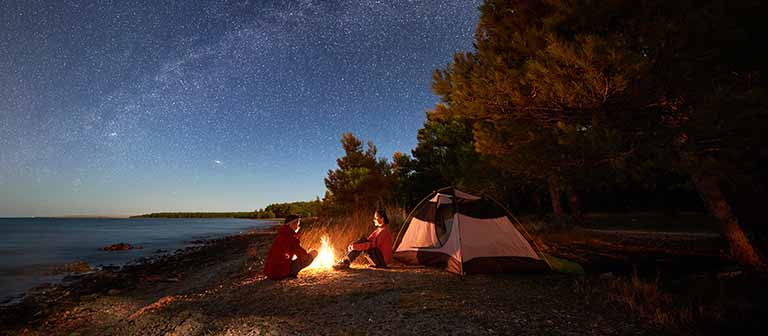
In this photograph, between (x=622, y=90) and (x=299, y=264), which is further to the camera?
(x=299, y=264)

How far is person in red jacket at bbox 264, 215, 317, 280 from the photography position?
5859 millimetres

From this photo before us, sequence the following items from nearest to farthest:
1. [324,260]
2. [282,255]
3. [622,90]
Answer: [622,90] < [282,255] < [324,260]

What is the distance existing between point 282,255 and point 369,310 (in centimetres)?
264

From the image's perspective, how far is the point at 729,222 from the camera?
246 inches

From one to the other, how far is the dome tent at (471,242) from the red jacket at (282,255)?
2.65 meters

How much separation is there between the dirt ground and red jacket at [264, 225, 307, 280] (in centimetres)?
19

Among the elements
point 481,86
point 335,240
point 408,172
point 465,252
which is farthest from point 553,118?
point 408,172

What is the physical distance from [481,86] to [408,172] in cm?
1825

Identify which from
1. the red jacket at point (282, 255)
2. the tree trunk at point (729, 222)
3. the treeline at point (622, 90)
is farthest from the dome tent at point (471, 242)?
the tree trunk at point (729, 222)

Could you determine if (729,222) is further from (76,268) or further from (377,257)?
(76,268)

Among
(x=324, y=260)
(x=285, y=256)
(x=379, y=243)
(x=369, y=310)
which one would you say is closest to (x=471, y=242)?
(x=379, y=243)

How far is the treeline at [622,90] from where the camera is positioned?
4887 mm

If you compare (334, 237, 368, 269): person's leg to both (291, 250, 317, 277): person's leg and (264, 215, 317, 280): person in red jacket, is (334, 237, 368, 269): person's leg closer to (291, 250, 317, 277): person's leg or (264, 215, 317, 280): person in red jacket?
(291, 250, 317, 277): person's leg

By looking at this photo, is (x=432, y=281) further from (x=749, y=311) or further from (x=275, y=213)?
(x=275, y=213)
